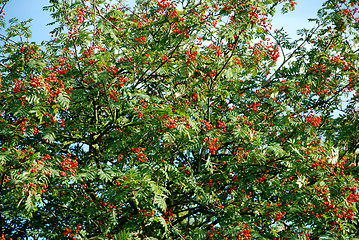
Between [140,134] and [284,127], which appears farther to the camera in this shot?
[284,127]

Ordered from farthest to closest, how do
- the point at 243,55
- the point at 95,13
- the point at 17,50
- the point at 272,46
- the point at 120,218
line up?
1. the point at 272,46
2. the point at 243,55
3. the point at 120,218
4. the point at 95,13
5. the point at 17,50

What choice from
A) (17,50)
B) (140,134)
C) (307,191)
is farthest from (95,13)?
(307,191)

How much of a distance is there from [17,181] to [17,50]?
3.49 m

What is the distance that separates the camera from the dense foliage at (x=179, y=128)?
289 inches

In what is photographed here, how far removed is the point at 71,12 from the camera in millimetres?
8188

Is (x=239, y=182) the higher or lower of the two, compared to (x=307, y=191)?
higher

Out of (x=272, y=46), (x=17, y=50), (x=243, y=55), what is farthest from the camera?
(x=272, y=46)

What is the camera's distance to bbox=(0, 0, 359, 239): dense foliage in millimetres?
7332

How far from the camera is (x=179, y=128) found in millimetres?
7035

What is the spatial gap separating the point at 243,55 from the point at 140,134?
436cm

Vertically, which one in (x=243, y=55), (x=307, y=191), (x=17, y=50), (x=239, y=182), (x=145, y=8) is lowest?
(x=307, y=191)

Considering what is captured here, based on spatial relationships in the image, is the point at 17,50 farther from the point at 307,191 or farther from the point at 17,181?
the point at 307,191

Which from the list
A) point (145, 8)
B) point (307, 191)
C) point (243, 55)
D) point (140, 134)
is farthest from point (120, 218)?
point (145, 8)

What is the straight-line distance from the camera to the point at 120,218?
381 inches
